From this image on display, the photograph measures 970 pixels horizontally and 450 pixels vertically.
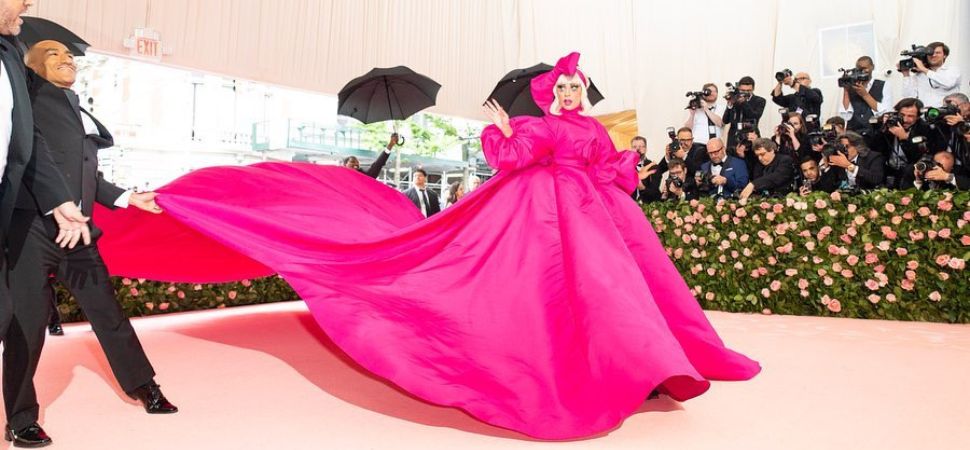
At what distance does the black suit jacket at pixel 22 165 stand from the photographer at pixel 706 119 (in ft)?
20.1

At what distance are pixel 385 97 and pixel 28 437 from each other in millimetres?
5311

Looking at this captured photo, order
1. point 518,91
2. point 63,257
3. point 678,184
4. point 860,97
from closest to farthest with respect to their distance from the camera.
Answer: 1. point 63,257
2. point 860,97
3. point 678,184
4. point 518,91

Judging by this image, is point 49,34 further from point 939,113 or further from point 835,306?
point 939,113

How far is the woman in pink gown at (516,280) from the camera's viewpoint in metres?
2.28

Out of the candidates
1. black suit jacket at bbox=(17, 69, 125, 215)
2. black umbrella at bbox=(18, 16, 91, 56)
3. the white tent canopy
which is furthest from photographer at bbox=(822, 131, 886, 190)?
black umbrella at bbox=(18, 16, 91, 56)

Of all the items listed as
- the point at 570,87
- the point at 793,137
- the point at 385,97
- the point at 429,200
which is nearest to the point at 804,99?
the point at 793,137

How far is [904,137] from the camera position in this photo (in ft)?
16.6

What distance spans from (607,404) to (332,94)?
707cm

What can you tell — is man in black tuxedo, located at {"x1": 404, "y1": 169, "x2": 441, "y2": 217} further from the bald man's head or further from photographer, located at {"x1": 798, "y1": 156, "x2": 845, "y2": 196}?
the bald man's head

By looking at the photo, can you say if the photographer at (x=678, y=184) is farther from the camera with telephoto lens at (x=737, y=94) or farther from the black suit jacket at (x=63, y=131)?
the black suit jacket at (x=63, y=131)

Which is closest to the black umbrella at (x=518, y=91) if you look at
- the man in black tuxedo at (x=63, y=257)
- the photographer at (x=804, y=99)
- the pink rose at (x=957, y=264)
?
the photographer at (x=804, y=99)

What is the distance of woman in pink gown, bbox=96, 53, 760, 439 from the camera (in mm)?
2283

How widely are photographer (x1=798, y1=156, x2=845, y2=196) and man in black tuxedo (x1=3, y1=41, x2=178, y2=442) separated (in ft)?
16.2

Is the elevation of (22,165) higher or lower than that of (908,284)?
higher
